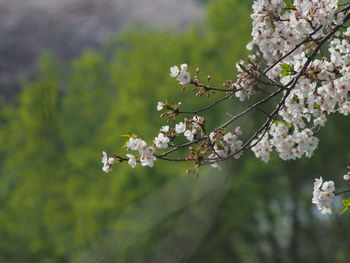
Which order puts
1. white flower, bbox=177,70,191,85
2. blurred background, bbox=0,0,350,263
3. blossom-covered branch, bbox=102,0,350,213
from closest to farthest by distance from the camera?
1. blossom-covered branch, bbox=102,0,350,213
2. white flower, bbox=177,70,191,85
3. blurred background, bbox=0,0,350,263

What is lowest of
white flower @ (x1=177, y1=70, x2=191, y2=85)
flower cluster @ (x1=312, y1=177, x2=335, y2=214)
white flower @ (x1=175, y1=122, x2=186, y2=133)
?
flower cluster @ (x1=312, y1=177, x2=335, y2=214)

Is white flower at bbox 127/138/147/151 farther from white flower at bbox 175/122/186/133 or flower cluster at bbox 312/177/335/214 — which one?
flower cluster at bbox 312/177/335/214

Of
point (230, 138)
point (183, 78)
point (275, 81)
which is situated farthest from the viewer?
point (230, 138)

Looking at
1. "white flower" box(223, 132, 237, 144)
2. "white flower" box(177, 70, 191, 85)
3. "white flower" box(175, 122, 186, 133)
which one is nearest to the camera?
"white flower" box(177, 70, 191, 85)

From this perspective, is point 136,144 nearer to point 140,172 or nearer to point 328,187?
point 328,187

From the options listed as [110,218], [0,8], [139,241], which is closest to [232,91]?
[139,241]

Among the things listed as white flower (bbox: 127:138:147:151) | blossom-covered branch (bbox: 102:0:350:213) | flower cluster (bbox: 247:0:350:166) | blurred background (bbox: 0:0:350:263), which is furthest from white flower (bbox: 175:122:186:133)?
blurred background (bbox: 0:0:350:263)

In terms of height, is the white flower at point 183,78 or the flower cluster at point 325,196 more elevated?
the white flower at point 183,78

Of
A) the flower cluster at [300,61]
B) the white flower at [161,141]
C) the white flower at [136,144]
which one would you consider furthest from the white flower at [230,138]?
the white flower at [136,144]

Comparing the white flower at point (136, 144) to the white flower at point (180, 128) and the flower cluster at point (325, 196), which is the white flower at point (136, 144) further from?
the flower cluster at point (325, 196)

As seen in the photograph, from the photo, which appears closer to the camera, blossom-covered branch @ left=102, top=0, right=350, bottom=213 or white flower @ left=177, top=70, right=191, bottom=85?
blossom-covered branch @ left=102, top=0, right=350, bottom=213

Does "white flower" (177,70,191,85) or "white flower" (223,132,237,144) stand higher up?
"white flower" (177,70,191,85)

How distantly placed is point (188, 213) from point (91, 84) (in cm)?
2847

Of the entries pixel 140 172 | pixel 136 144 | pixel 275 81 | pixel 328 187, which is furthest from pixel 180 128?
pixel 140 172
